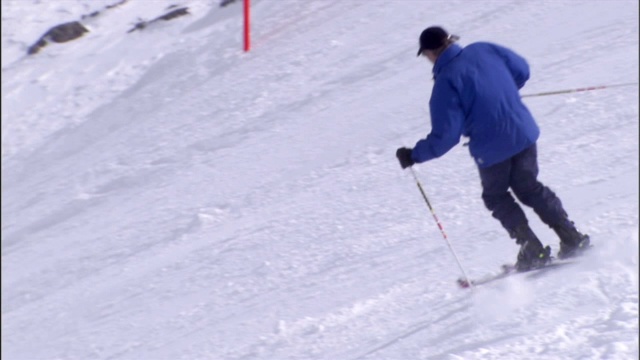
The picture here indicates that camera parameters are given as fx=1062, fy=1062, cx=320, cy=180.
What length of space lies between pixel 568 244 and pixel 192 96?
24.3 ft

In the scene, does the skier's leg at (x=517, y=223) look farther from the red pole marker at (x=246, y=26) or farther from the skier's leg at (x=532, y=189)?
the red pole marker at (x=246, y=26)

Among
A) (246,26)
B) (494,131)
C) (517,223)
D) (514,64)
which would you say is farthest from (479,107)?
(246,26)

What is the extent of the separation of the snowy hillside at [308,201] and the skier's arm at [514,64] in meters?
0.95

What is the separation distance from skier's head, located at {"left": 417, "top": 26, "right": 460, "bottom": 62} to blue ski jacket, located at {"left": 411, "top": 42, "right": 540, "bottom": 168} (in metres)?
0.05

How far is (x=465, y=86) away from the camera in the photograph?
16.5 ft

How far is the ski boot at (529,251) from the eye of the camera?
5453mm

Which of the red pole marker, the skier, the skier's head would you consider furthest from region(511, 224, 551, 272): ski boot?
the red pole marker

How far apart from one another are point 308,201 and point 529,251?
2948 millimetres

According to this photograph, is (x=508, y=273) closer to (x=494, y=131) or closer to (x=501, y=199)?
(x=501, y=199)

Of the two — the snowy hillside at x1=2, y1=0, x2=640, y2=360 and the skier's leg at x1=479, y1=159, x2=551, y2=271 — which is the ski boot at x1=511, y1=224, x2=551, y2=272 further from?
the snowy hillside at x1=2, y1=0, x2=640, y2=360

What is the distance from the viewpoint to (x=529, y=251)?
547 cm

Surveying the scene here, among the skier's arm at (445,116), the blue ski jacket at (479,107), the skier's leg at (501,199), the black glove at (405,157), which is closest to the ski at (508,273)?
the skier's leg at (501,199)

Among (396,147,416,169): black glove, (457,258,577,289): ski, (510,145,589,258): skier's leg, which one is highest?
(396,147,416,169): black glove

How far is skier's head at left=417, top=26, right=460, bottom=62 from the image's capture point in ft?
16.7
